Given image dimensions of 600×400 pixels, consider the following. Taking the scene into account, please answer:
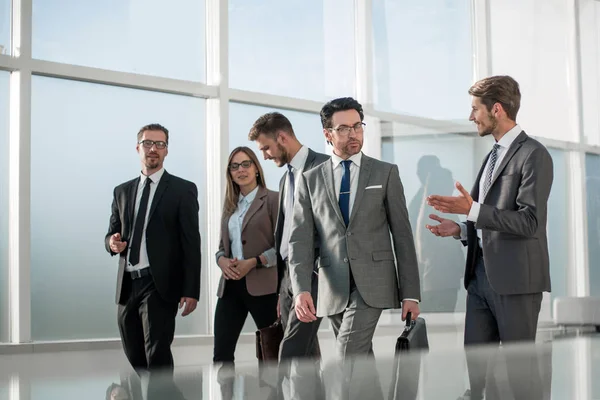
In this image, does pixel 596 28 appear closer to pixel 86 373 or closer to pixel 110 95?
pixel 110 95

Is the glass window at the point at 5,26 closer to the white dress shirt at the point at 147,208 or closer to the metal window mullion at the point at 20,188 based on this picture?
the metal window mullion at the point at 20,188

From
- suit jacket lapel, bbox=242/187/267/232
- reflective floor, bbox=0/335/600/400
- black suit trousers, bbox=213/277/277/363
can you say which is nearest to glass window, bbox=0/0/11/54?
suit jacket lapel, bbox=242/187/267/232

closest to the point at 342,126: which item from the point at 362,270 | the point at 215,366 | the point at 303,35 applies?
the point at 362,270

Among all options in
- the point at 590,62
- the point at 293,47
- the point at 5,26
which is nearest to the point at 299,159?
the point at 5,26

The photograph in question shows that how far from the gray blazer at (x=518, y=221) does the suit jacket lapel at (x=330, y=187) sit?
0.57 meters

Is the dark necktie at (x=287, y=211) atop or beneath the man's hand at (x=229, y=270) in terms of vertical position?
atop

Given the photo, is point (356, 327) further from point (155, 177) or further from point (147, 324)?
point (155, 177)

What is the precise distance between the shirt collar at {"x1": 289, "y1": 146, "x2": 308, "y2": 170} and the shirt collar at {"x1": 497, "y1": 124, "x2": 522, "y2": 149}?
1.17m

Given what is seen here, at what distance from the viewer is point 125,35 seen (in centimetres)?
770

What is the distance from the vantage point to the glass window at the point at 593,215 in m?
11.9

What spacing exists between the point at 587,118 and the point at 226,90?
588 cm

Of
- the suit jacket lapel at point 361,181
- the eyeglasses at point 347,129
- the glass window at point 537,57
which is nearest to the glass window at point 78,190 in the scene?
the eyeglasses at point 347,129

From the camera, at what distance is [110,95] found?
24.8ft

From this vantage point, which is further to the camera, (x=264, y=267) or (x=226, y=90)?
(x=226, y=90)
